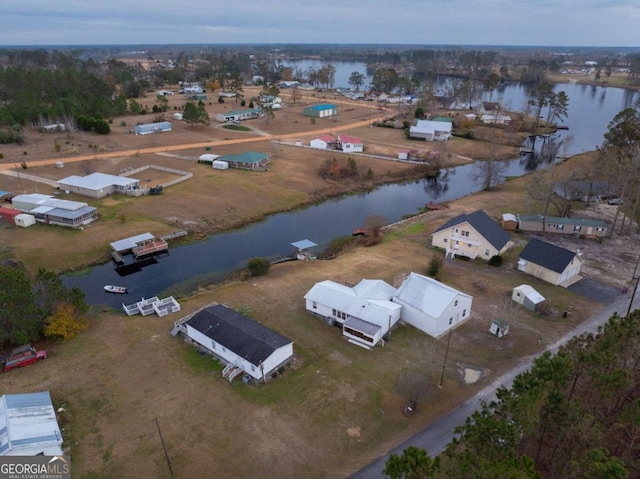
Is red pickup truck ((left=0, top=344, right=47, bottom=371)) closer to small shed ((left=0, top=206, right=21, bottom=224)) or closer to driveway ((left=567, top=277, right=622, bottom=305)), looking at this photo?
small shed ((left=0, top=206, right=21, bottom=224))

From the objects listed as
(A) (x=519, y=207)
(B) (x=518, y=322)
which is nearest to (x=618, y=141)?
(A) (x=519, y=207)

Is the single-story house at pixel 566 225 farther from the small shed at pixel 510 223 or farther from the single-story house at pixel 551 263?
the single-story house at pixel 551 263

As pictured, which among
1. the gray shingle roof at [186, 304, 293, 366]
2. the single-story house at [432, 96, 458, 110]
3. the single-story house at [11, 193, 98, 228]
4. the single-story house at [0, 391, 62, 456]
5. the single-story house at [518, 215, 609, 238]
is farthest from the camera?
the single-story house at [432, 96, 458, 110]

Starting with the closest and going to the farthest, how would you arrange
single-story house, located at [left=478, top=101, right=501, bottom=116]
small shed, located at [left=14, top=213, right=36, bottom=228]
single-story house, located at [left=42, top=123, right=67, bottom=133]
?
small shed, located at [left=14, top=213, right=36, bottom=228], single-story house, located at [left=42, top=123, right=67, bottom=133], single-story house, located at [left=478, top=101, right=501, bottom=116]

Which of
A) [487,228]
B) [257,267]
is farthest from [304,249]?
[487,228]

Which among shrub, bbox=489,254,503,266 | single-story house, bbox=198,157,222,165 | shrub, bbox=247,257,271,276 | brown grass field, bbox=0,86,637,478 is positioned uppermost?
single-story house, bbox=198,157,222,165

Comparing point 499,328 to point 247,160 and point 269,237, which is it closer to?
point 269,237

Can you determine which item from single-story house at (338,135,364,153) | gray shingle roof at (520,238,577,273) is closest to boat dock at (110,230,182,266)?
gray shingle roof at (520,238,577,273)
